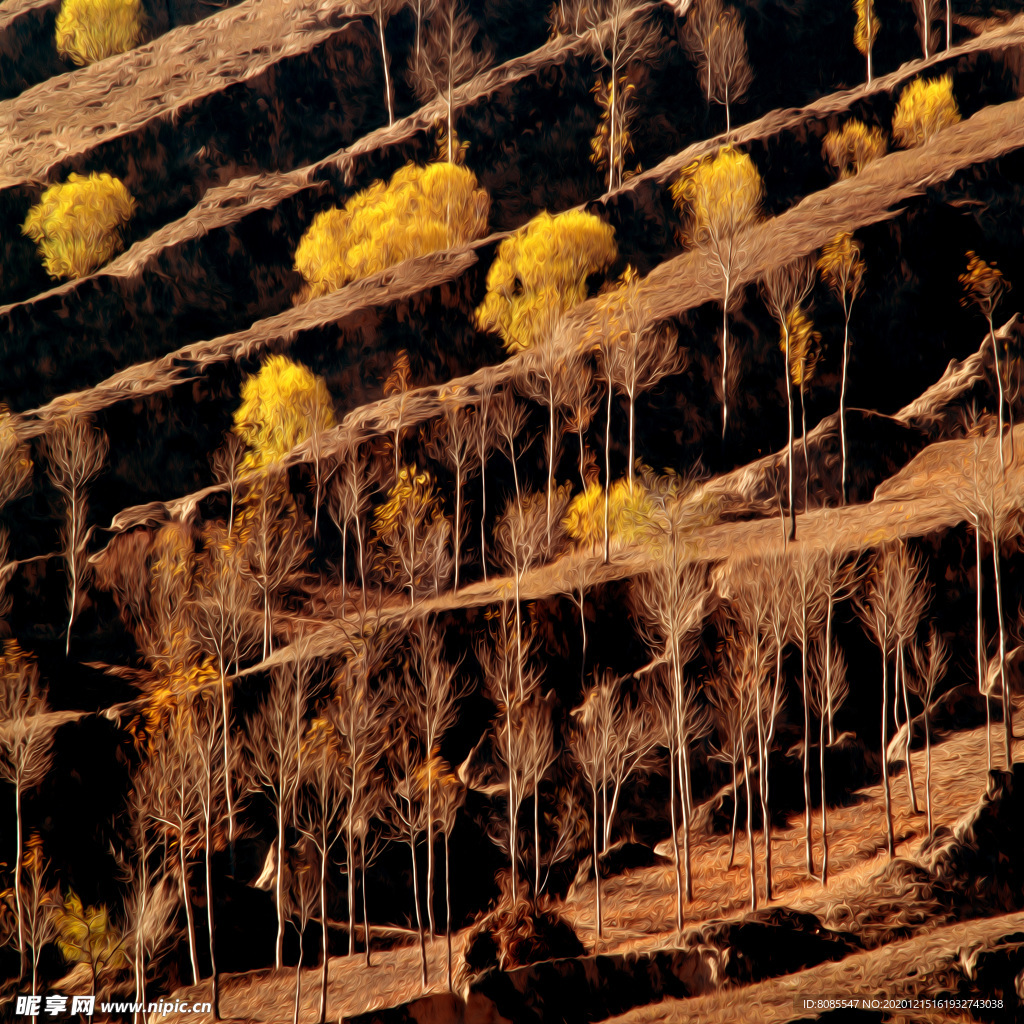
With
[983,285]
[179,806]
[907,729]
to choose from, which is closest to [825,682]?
[907,729]

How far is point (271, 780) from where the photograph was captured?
2555 centimetres

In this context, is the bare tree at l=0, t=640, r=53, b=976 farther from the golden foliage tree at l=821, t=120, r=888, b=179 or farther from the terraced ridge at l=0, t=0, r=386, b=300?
the golden foliage tree at l=821, t=120, r=888, b=179

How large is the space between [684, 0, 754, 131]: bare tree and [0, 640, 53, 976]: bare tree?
138ft

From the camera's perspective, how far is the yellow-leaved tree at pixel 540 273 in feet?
130

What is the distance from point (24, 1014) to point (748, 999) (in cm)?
1676

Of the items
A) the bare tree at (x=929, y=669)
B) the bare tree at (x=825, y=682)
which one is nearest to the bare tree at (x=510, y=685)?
the bare tree at (x=825, y=682)

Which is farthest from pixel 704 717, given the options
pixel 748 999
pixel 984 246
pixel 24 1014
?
pixel 984 246

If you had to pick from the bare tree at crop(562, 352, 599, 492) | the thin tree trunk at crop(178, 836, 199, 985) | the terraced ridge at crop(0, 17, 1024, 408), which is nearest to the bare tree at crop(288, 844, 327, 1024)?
the thin tree trunk at crop(178, 836, 199, 985)

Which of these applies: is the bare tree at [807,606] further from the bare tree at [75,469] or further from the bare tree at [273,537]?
the bare tree at [75,469]

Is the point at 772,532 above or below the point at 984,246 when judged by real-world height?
below

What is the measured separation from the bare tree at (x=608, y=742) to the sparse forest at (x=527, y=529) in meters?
0.16

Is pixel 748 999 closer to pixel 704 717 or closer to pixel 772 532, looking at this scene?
pixel 704 717

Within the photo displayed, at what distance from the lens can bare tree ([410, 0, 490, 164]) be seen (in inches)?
2119

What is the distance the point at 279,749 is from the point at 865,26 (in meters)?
49.5
